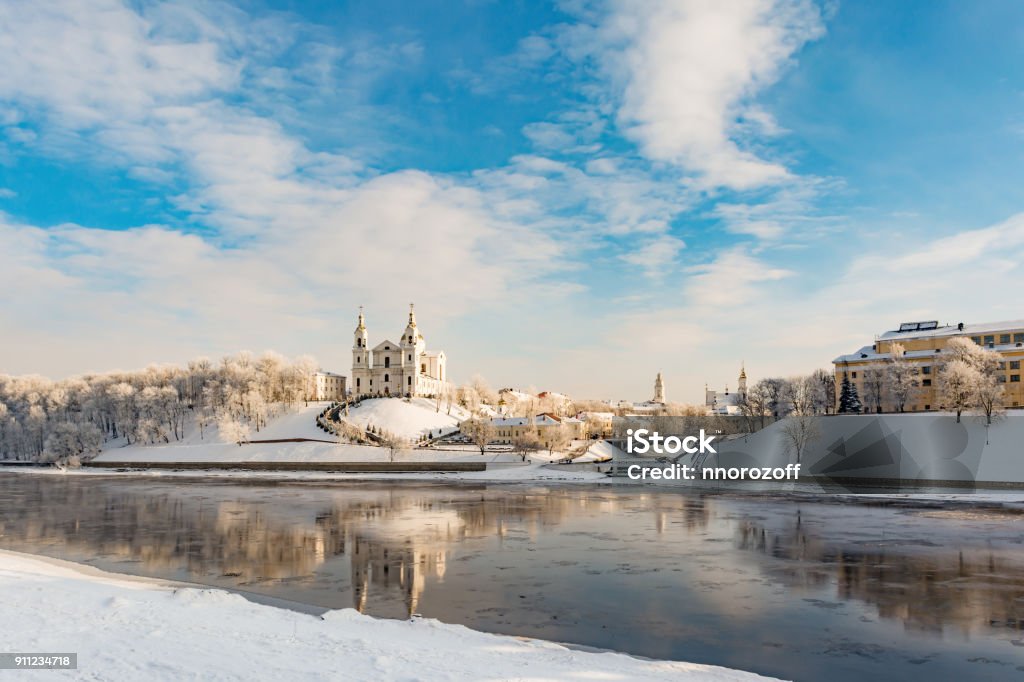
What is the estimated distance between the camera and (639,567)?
26.1 metres

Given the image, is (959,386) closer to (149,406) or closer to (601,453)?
(601,453)

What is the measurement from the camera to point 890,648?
54.4ft

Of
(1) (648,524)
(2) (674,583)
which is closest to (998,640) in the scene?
(2) (674,583)

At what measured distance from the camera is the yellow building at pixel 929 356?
257 feet

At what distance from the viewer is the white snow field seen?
13406 mm

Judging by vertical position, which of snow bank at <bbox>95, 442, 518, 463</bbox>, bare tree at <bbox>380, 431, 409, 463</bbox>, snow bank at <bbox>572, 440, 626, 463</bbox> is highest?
bare tree at <bbox>380, 431, 409, 463</bbox>

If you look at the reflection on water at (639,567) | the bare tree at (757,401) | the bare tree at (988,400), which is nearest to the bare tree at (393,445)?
the reflection on water at (639,567)

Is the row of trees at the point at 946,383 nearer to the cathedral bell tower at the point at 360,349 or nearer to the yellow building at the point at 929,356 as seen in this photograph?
the yellow building at the point at 929,356

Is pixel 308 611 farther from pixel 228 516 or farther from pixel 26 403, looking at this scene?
pixel 26 403

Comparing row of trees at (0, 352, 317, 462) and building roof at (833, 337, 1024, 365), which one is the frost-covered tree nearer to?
row of trees at (0, 352, 317, 462)

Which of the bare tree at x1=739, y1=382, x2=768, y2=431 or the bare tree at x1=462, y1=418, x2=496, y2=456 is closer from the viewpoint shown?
the bare tree at x1=462, y1=418, x2=496, y2=456

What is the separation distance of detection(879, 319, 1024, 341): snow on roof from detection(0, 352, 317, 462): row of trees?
3428 inches

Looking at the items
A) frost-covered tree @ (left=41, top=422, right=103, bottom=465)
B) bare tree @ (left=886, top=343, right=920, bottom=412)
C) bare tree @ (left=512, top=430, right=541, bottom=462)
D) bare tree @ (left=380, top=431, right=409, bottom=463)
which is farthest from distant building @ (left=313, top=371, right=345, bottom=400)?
bare tree @ (left=886, top=343, right=920, bottom=412)

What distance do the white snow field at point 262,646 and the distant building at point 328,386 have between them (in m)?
131
